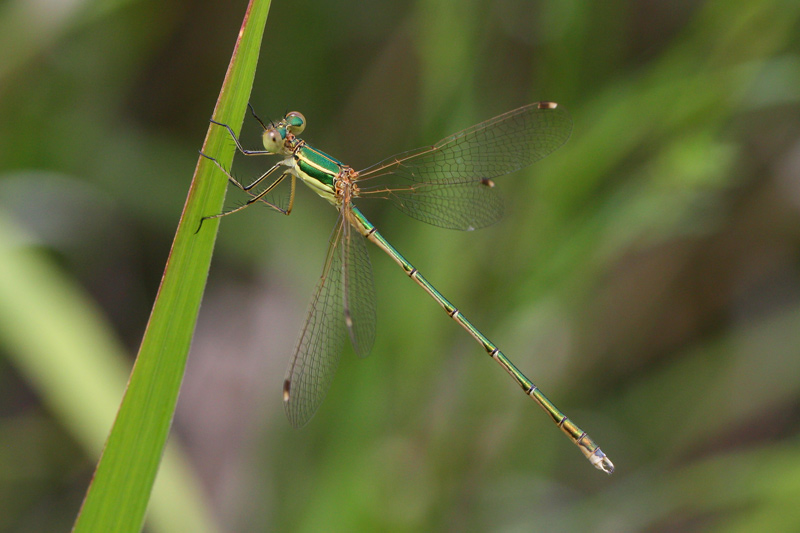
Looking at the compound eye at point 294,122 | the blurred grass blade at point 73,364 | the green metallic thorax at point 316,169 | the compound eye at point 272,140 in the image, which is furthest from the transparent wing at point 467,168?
the blurred grass blade at point 73,364

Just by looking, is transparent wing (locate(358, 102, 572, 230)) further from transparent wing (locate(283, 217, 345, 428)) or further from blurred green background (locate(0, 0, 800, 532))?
transparent wing (locate(283, 217, 345, 428))

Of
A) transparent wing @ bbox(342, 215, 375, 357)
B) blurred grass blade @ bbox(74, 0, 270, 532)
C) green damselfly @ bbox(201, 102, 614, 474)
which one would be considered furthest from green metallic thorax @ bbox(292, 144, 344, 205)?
blurred grass blade @ bbox(74, 0, 270, 532)

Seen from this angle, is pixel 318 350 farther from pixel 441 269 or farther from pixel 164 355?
pixel 441 269

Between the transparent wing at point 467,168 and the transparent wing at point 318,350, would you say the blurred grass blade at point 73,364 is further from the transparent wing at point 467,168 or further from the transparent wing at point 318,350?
the transparent wing at point 467,168

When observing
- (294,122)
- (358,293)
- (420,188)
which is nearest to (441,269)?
(420,188)

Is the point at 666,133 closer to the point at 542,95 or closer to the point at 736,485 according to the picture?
the point at 542,95

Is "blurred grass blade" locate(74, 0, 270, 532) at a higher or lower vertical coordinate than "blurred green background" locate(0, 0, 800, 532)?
lower
